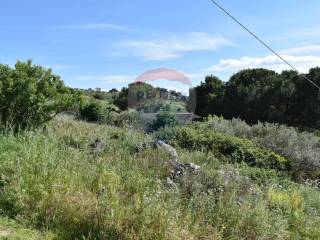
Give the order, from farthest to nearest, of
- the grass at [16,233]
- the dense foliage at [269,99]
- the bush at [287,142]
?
the dense foliage at [269,99] → the bush at [287,142] → the grass at [16,233]

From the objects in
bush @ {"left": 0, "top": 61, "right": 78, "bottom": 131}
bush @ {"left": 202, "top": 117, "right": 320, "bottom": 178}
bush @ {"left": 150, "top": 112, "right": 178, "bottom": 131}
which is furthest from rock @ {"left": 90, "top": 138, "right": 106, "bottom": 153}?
bush @ {"left": 150, "top": 112, "right": 178, "bottom": 131}

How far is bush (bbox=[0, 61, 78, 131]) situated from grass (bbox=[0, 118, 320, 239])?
2.21 meters

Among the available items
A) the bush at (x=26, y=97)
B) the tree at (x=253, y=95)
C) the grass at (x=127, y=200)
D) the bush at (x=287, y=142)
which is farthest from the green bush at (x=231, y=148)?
the tree at (x=253, y=95)

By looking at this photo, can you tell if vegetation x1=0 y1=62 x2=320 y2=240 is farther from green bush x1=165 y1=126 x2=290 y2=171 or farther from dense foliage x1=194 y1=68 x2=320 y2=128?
dense foliage x1=194 y1=68 x2=320 y2=128

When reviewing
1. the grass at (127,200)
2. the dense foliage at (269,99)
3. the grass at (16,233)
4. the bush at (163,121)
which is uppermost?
the dense foliage at (269,99)

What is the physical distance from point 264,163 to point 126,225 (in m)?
7.06

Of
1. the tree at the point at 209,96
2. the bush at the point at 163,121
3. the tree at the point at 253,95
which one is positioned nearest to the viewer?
the bush at the point at 163,121

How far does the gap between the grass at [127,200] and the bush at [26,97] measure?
2.21m

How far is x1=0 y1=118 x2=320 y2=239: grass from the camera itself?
15.7 ft

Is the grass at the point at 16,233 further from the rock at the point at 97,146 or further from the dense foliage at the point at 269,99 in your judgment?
the dense foliage at the point at 269,99

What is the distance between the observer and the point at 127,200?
5.32 metres

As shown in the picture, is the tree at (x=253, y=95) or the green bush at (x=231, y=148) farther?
the tree at (x=253, y=95)

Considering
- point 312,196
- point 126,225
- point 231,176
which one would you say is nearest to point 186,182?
point 231,176

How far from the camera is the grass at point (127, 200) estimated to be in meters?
4.78
